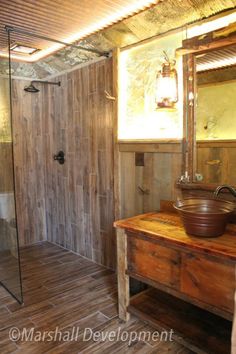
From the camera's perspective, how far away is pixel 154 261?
6.28 feet

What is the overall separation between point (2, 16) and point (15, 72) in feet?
4.70

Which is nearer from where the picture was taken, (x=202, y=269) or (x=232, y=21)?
(x=202, y=269)

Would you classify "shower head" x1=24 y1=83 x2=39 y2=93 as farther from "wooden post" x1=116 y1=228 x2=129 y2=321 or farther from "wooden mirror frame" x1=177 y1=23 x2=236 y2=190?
"wooden post" x1=116 y1=228 x2=129 y2=321

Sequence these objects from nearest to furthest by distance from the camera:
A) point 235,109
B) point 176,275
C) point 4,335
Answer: point 176,275 < point 235,109 < point 4,335

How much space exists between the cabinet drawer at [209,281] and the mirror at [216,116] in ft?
2.06

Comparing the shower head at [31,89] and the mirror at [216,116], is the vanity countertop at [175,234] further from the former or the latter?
the shower head at [31,89]

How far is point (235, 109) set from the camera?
193cm

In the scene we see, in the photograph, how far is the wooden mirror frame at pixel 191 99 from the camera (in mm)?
2008

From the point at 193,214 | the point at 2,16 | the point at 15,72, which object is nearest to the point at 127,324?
the point at 193,214

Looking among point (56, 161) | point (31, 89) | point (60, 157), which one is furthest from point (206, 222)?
point (31, 89)

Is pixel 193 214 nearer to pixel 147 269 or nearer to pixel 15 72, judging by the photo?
pixel 147 269

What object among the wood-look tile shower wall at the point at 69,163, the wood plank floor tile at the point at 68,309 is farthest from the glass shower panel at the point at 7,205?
the wood-look tile shower wall at the point at 69,163

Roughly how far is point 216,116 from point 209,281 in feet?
3.46

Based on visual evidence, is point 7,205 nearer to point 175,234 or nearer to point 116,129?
point 116,129
